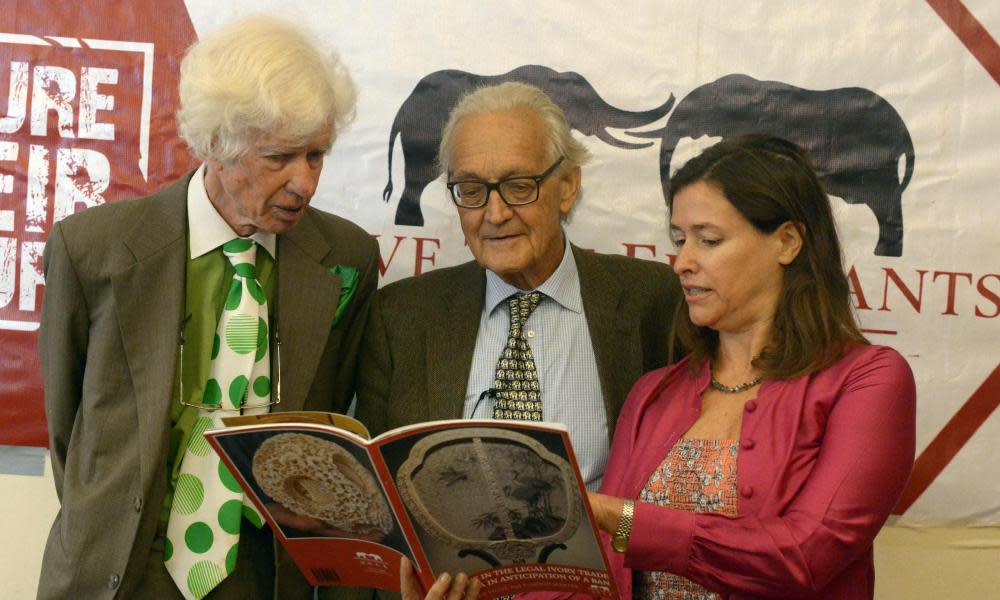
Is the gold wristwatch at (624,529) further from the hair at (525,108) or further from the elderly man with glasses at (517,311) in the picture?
the hair at (525,108)

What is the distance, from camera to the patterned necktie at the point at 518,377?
2246mm

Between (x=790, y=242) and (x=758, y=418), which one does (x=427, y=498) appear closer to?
(x=758, y=418)

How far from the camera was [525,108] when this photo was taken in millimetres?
2322

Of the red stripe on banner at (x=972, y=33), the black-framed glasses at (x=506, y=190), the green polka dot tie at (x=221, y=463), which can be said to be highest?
the red stripe on banner at (x=972, y=33)

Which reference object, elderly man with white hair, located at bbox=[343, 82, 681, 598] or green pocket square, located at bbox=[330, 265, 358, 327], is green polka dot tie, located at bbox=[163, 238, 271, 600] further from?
elderly man with white hair, located at bbox=[343, 82, 681, 598]

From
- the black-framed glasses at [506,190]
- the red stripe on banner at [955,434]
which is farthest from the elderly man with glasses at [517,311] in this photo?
the red stripe on banner at [955,434]

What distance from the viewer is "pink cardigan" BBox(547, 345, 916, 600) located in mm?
1666

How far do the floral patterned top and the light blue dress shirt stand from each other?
33cm

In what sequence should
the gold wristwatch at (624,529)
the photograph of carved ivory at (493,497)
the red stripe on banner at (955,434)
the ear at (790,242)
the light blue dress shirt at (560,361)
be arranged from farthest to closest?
the red stripe on banner at (955,434), the light blue dress shirt at (560,361), the ear at (790,242), the gold wristwatch at (624,529), the photograph of carved ivory at (493,497)

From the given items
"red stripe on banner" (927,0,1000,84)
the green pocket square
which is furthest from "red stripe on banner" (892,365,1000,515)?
the green pocket square

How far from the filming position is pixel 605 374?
2.25m

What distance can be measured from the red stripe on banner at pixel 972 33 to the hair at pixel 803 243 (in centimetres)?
93

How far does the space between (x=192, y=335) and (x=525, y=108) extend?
0.85 metres

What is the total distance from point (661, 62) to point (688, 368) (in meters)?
0.95
